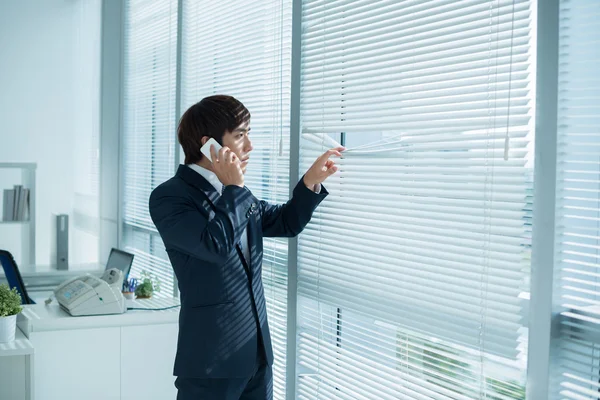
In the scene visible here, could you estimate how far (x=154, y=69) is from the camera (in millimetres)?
4547

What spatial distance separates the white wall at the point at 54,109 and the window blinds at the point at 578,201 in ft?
Result: 14.1

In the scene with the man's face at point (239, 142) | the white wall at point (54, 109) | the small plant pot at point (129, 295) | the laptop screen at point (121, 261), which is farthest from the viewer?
the white wall at point (54, 109)

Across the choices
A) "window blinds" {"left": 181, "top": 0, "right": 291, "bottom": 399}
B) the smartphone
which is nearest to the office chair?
"window blinds" {"left": 181, "top": 0, "right": 291, "bottom": 399}

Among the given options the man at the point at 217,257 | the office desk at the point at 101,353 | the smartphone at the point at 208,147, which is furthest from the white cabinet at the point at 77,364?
the smartphone at the point at 208,147

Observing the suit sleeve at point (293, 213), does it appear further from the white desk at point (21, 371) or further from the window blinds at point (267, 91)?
the white desk at point (21, 371)

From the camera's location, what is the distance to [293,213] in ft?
7.91

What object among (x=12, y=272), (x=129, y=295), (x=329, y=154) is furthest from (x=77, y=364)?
(x=329, y=154)

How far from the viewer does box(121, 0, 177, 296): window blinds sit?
4312mm

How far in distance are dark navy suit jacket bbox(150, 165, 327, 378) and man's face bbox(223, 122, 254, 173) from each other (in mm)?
145

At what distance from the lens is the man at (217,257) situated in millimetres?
2078

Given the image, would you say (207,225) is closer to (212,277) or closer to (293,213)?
(212,277)

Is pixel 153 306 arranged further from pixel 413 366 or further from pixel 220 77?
pixel 413 366

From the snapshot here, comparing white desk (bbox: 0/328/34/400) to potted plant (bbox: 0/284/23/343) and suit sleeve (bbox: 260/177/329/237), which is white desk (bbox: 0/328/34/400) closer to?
potted plant (bbox: 0/284/23/343)

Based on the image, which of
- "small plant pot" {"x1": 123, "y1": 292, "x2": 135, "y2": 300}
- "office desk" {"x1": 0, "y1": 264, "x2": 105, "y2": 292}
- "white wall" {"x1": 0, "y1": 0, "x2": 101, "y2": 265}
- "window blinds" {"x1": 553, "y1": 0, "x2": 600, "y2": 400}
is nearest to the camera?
"window blinds" {"x1": 553, "y1": 0, "x2": 600, "y2": 400}
